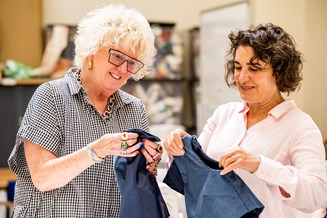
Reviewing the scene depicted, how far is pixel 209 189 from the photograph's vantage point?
1.59 m

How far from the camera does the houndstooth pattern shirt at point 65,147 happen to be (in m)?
1.64

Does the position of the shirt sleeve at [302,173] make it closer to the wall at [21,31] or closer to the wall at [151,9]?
the wall at [21,31]

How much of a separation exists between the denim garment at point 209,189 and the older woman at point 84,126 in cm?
13

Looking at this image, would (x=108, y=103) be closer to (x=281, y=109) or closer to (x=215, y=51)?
(x=281, y=109)

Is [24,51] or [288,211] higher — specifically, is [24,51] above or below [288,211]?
above

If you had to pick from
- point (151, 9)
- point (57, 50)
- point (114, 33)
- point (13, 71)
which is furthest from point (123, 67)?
point (151, 9)

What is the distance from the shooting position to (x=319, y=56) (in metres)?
3.81

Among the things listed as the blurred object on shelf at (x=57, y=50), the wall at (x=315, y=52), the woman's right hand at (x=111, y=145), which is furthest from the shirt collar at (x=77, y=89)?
the blurred object on shelf at (x=57, y=50)

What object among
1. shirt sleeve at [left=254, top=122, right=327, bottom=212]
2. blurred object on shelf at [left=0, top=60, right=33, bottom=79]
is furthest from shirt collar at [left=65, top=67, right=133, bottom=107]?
blurred object on shelf at [left=0, top=60, right=33, bottom=79]

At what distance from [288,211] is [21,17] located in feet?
13.2

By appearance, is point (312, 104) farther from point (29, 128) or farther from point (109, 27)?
point (29, 128)

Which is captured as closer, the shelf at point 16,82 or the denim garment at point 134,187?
the denim garment at point 134,187

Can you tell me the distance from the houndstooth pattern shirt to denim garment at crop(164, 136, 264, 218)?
27cm

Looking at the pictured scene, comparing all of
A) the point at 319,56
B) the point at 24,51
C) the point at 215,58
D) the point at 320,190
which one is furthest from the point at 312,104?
the point at 24,51
